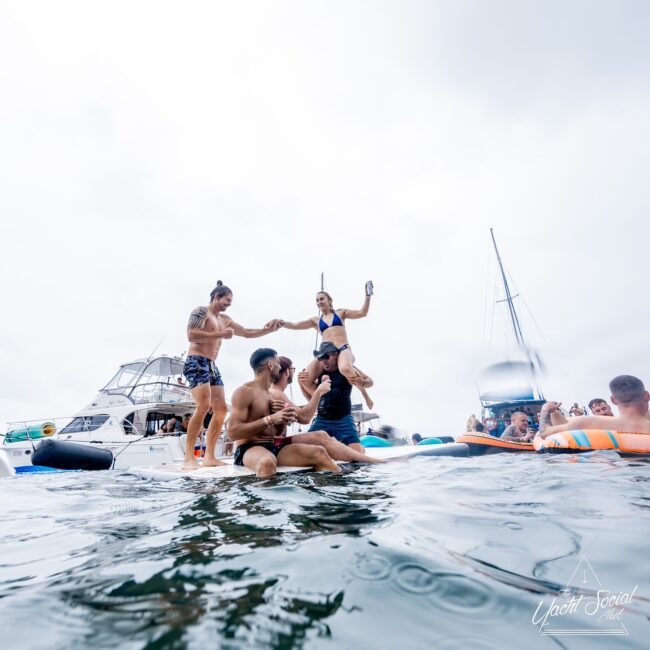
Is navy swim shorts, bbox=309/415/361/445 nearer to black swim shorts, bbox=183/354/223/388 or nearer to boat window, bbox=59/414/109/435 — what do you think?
black swim shorts, bbox=183/354/223/388

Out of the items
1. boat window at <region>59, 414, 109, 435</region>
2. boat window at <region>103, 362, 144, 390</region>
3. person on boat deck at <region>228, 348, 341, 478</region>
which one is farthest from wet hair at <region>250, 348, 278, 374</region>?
boat window at <region>103, 362, 144, 390</region>

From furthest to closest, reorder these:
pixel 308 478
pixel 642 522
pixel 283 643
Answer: pixel 308 478
pixel 642 522
pixel 283 643

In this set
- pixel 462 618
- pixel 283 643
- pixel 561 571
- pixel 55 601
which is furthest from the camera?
pixel 561 571

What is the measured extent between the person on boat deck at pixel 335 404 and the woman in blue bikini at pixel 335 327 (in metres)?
0.11

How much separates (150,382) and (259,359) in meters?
13.9

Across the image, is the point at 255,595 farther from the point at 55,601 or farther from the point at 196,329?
the point at 196,329

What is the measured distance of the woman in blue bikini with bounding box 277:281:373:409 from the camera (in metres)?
5.92

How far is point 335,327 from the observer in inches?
256

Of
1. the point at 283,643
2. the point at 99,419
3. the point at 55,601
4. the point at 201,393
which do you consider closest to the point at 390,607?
the point at 283,643

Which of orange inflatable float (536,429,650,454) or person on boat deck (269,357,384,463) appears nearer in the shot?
person on boat deck (269,357,384,463)

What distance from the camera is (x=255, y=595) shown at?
1.12 m

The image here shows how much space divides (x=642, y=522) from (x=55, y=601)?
2.55 meters

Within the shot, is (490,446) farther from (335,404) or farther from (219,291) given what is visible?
(219,291)

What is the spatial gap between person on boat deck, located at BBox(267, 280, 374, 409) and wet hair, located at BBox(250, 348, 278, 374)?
1.47 metres
